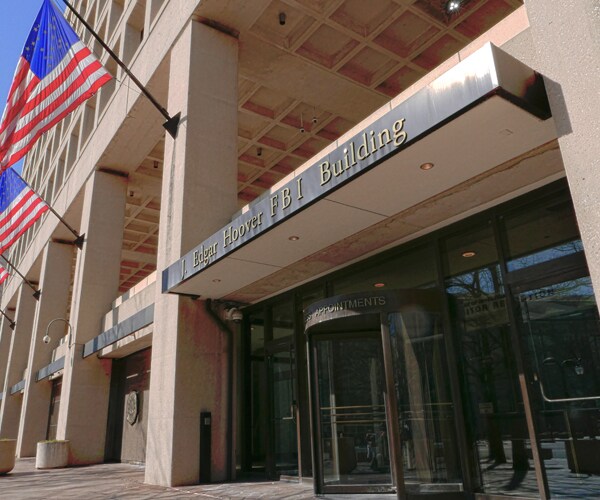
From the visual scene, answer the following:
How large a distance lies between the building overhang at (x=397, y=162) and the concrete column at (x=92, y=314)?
36.4 feet

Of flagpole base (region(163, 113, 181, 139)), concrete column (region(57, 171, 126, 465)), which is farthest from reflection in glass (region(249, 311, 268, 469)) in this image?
concrete column (region(57, 171, 126, 465))

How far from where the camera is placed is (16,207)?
779 inches

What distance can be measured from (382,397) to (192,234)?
5601 mm

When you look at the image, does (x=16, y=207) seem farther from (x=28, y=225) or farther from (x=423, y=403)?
(x=423, y=403)

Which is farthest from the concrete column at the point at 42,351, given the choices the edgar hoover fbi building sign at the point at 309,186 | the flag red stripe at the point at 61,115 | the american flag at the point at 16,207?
the edgar hoover fbi building sign at the point at 309,186

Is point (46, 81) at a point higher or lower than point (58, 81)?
higher

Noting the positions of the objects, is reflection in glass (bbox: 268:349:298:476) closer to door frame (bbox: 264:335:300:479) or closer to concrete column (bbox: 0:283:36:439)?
door frame (bbox: 264:335:300:479)

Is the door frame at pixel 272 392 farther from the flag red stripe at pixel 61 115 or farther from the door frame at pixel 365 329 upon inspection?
the flag red stripe at pixel 61 115

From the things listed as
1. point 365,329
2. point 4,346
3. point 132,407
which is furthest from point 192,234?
point 4,346

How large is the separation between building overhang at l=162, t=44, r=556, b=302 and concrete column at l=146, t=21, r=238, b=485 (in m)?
2.02

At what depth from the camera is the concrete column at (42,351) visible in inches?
979

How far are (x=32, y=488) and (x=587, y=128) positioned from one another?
39.5 feet

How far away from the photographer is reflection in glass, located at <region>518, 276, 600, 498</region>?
588cm

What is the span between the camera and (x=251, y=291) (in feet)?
36.5
